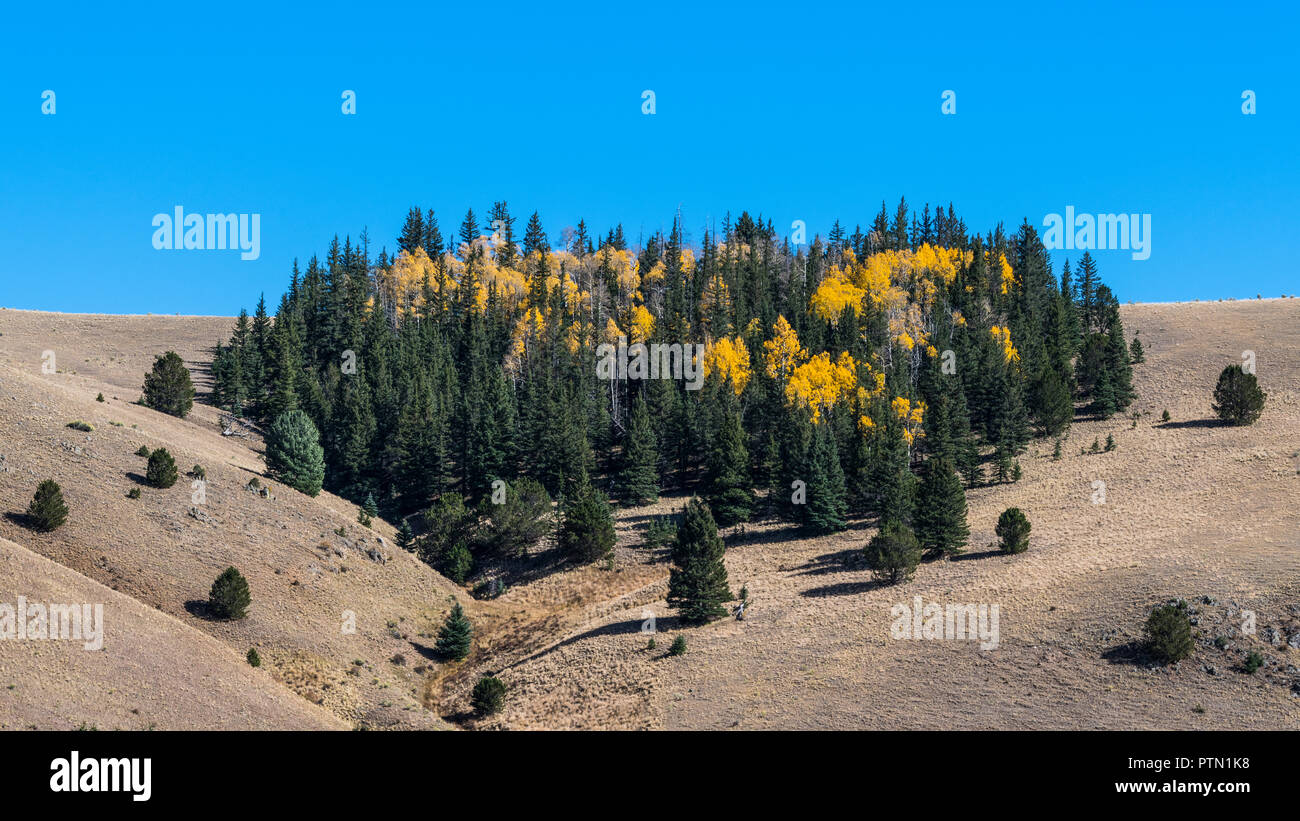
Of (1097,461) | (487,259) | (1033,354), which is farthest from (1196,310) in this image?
(487,259)

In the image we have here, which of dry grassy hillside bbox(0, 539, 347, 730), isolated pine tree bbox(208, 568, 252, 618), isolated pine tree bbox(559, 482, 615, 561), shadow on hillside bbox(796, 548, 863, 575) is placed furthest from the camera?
isolated pine tree bbox(559, 482, 615, 561)

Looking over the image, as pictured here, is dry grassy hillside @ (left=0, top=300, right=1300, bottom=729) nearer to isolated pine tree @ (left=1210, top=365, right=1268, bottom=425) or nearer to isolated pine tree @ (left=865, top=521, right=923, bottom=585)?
isolated pine tree @ (left=865, top=521, right=923, bottom=585)

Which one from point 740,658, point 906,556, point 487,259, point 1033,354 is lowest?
point 740,658

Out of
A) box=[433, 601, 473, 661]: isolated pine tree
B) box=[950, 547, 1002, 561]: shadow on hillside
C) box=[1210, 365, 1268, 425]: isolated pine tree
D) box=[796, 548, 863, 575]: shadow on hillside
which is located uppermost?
box=[1210, 365, 1268, 425]: isolated pine tree

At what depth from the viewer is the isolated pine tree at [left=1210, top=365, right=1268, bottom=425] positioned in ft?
299

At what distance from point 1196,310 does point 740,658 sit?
425 feet

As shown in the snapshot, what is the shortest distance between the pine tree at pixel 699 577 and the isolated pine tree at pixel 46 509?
35243 millimetres

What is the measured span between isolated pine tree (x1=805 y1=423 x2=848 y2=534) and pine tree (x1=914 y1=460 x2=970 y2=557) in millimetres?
11466

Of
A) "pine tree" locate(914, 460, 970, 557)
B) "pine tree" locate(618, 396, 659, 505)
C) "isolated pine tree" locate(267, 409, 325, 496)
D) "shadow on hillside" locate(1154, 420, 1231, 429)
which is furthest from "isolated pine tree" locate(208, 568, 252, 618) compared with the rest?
"shadow on hillside" locate(1154, 420, 1231, 429)

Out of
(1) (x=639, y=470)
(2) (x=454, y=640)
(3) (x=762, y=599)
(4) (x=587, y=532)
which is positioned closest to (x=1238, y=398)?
(1) (x=639, y=470)

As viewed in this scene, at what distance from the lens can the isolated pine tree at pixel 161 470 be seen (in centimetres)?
6234
